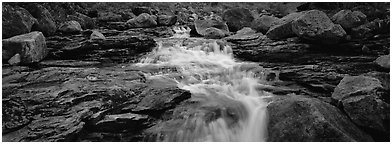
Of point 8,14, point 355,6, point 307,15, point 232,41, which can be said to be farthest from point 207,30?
point 8,14

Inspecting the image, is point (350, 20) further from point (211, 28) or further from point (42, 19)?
point (42, 19)

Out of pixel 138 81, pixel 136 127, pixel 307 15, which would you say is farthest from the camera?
pixel 307 15

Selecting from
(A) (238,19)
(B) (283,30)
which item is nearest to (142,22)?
(A) (238,19)

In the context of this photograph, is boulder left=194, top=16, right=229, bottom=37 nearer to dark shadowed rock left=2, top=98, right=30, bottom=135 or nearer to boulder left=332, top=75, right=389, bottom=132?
boulder left=332, top=75, right=389, bottom=132

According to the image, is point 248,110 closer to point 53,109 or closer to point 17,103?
point 53,109

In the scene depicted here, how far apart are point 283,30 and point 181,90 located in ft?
14.2

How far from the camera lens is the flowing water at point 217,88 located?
14.1ft

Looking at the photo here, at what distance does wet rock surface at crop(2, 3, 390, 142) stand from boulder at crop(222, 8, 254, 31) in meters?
2.94

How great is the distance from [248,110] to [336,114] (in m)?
1.34

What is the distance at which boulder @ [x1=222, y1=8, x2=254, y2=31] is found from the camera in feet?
38.5

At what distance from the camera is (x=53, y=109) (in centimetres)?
433

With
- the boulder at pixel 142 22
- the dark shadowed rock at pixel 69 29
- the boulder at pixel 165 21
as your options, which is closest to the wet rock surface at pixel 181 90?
the dark shadowed rock at pixel 69 29

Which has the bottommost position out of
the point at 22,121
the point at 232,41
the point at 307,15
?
the point at 22,121

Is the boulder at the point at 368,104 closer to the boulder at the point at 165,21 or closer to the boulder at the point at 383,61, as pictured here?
the boulder at the point at 383,61
